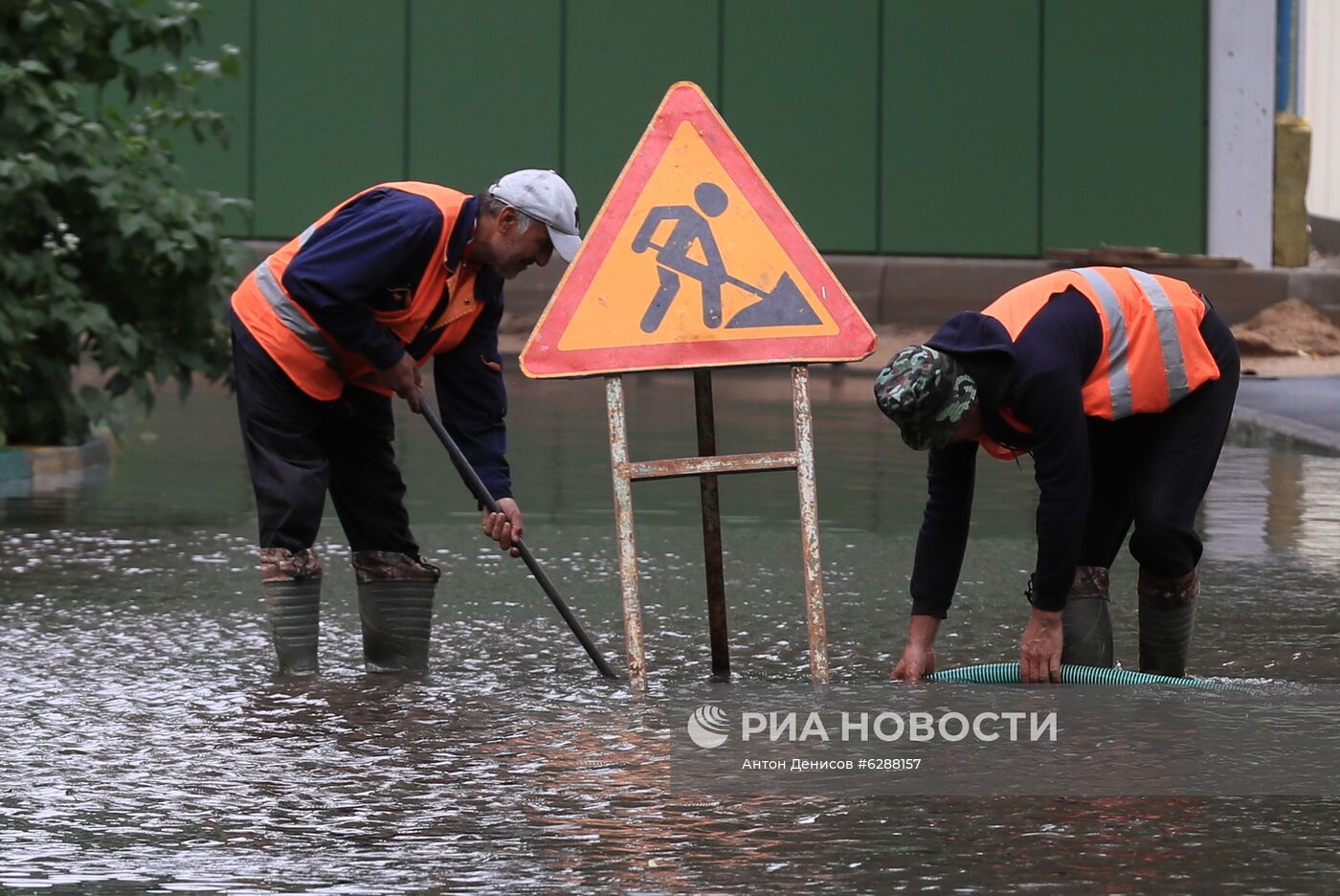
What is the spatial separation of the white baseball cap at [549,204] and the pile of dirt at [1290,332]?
1351 centimetres

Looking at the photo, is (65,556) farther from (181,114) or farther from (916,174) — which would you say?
(916,174)

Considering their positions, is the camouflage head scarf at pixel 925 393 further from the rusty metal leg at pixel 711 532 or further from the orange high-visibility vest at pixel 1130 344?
the rusty metal leg at pixel 711 532

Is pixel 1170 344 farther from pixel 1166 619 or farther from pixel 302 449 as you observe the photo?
pixel 302 449

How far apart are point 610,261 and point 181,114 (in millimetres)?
6034

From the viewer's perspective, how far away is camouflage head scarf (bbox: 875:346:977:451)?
485 centimetres

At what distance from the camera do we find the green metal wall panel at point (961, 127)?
1991 centimetres

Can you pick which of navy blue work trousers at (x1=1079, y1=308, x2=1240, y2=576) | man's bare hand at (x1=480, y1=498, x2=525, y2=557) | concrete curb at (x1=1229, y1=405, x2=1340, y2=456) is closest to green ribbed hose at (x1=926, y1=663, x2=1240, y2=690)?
navy blue work trousers at (x1=1079, y1=308, x2=1240, y2=576)

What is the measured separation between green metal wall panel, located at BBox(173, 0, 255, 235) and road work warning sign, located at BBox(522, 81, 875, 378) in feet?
49.3

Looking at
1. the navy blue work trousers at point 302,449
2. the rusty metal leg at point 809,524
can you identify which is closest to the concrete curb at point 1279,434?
the rusty metal leg at point 809,524

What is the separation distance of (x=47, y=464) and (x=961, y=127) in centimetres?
1136

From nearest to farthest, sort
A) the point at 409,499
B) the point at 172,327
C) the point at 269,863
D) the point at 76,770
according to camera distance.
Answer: the point at 269,863, the point at 76,770, the point at 409,499, the point at 172,327

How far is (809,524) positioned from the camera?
548cm

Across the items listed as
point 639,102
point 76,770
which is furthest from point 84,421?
point 639,102

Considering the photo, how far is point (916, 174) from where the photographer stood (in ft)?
66.0
